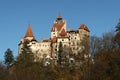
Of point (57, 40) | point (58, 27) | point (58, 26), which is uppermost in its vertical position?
point (58, 26)

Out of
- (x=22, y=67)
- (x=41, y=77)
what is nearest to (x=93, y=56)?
(x=41, y=77)

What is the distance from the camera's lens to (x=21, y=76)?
58.9 meters

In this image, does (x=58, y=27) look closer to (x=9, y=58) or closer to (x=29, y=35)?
(x=29, y=35)

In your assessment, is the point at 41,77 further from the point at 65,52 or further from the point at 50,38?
the point at 50,38

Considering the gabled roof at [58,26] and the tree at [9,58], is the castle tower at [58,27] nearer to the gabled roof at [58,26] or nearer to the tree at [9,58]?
the gabled roof at [58,26]

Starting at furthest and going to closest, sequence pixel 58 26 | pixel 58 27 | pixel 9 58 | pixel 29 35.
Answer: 1. pixel 29 35
2. pixel 58 26
3. pixel 58 27
4. pixel 9 58

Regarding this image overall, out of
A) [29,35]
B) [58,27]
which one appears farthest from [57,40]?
[29,35]

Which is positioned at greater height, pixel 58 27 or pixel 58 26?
pixel 58 26

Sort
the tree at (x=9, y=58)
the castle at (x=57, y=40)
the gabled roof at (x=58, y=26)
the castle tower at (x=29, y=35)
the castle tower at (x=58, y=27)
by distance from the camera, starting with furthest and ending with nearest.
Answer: the castle tower at (x=29, y=35) < the gabled roof at (x=58, y=26) < the castle tower at (x=58, y=27) < the castle at (x=57, y=40) < the tree at (x=9, y=58)

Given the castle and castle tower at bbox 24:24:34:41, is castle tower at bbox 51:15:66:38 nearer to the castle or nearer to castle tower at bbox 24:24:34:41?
the castle

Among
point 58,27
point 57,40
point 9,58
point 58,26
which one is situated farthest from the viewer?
point 58,26

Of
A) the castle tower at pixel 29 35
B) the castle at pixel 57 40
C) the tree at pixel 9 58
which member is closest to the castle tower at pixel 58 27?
the castle at pixel 57 40

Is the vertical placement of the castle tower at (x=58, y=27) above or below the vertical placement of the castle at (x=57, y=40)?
above

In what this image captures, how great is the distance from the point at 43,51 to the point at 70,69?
53655mm
